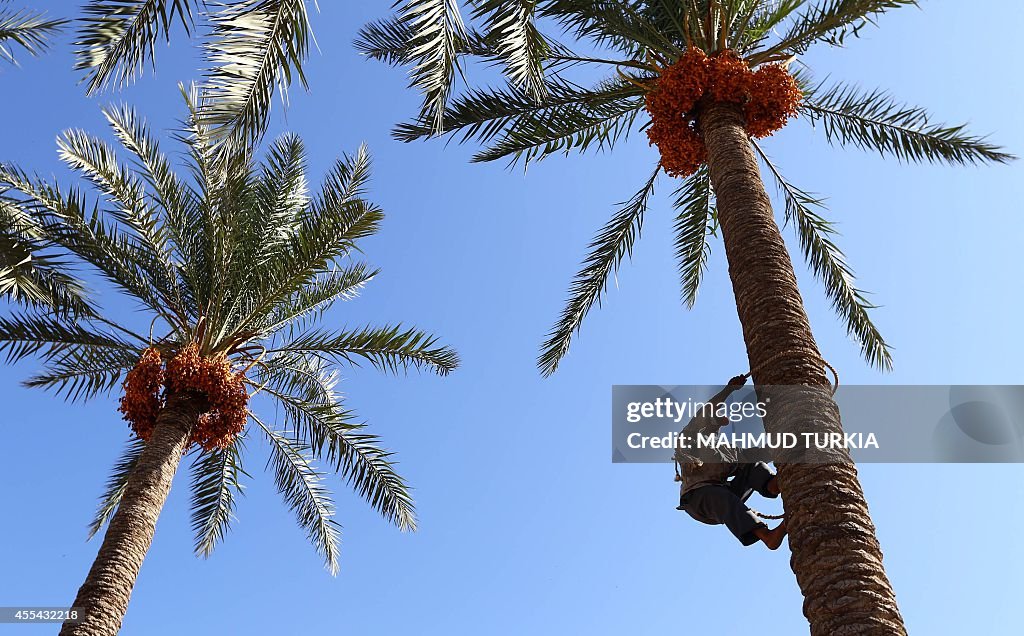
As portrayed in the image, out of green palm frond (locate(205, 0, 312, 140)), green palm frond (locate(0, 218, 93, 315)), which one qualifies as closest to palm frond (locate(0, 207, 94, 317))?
green palm frond (locate(0, 218, 93, 315))

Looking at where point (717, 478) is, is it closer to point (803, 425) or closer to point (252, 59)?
point (803, 425)

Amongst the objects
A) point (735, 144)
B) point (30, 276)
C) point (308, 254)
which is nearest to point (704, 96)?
point (735, 144)

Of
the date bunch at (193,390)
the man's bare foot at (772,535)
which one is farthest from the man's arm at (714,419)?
the date bunch at (193,390)

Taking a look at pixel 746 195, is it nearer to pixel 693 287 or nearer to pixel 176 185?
pixel 693 287

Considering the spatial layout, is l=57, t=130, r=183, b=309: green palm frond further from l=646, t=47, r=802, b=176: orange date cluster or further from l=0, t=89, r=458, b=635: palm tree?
l=646, t=47, r=802, b=176: orange date cluster

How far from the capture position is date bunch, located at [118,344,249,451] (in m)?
9.33

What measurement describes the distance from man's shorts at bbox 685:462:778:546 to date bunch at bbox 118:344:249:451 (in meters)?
6.51

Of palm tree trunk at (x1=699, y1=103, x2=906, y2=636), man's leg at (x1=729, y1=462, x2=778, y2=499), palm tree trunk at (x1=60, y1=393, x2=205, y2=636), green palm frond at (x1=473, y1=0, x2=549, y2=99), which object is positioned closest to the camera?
palm tree trunk at (x1=699, y1=103, x2=906, y2=636)

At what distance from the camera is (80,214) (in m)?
9.40

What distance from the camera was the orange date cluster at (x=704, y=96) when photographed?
719 centimetres

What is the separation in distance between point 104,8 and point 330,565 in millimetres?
8798

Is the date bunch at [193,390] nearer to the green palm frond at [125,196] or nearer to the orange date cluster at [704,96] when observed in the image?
the green palm frond at [125,196]

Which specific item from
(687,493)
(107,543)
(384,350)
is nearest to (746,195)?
(687,493)

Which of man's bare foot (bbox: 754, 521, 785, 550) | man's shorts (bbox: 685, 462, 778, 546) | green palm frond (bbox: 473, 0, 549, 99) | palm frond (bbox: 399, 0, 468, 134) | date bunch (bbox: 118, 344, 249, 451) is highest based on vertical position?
green palm frond (bbox: 473, 0, 549, 99)
